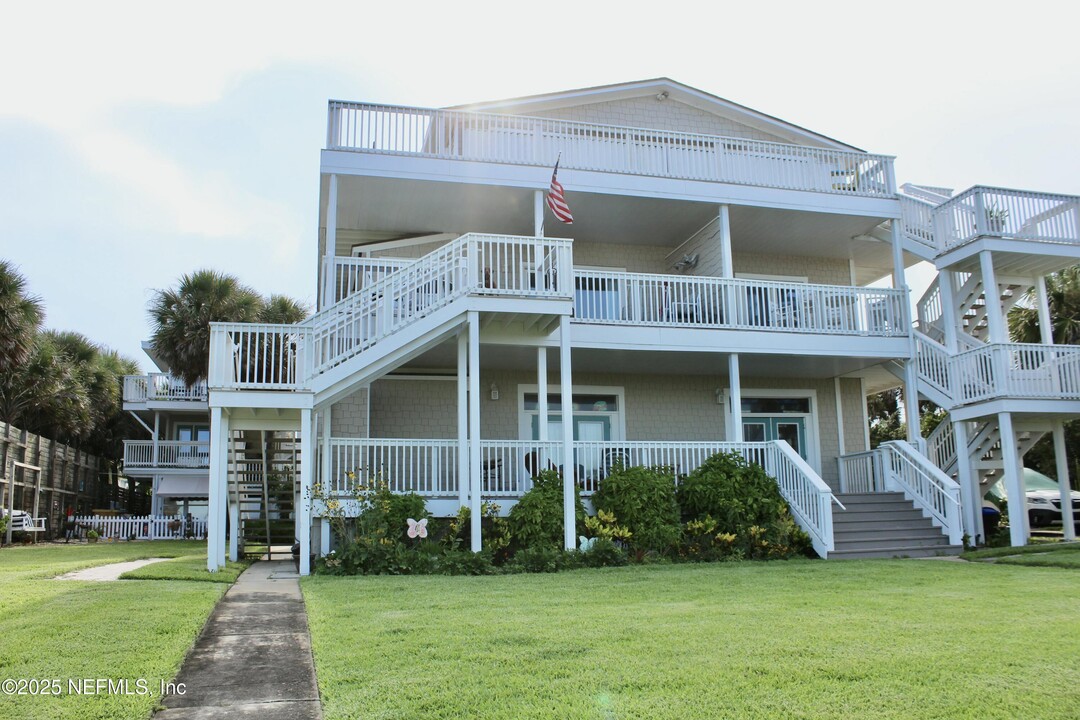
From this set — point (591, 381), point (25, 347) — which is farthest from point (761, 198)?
point (25, 347)

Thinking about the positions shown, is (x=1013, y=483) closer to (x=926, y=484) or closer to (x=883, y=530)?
(x=926, y=484)

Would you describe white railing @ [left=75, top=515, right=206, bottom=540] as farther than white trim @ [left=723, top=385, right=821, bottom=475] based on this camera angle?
Yes

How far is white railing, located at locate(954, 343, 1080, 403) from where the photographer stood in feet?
49.2

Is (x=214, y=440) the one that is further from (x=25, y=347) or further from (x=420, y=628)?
(x=25, y=347)

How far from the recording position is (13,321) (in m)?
21.7

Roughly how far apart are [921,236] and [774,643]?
1356cm

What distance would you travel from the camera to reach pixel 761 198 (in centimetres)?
1642

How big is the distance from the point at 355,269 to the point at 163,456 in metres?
20.4

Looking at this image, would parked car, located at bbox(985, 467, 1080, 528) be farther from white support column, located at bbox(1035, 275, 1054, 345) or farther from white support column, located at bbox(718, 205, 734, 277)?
white support column, located at bbox(718, 205, 734, 277)

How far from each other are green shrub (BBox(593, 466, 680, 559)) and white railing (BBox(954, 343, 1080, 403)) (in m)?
6.10

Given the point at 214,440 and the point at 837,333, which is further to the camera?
the point at 837,333

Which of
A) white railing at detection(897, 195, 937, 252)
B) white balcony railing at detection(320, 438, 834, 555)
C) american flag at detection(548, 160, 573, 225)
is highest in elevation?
→ white railing at detection(897, 195, 937, 252)

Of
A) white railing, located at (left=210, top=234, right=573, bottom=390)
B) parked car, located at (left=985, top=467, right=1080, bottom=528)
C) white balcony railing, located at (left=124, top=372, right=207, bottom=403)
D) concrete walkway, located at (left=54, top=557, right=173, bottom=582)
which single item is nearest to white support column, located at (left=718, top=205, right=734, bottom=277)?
white railing, located at (left=210, top=234, right=573, bottom=390)

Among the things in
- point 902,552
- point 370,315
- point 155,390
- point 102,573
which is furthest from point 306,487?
point 155,390
